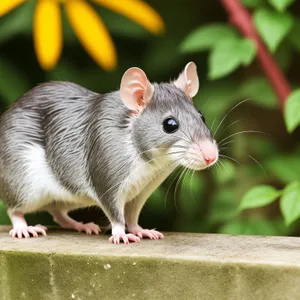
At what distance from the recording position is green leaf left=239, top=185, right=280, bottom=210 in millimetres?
2535

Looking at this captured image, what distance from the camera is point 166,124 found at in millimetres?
2250

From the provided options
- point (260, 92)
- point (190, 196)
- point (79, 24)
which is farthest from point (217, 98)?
point (79, 24)

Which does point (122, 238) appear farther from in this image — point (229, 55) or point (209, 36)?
point (209, 36)

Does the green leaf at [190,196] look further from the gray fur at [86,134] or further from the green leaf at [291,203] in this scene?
the gray fur at [86,134]

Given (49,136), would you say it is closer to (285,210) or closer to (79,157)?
(79,157)

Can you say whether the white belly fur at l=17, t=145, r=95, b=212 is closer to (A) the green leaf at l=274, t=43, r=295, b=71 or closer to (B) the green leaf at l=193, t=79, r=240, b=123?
(B) the green leaf at l=193, t=79, r=240, b=123

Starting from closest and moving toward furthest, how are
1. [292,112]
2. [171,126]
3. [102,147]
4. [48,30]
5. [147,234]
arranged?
1. [171,126]
2. [102,147]
3. [147,234]
4. [292,112]
5. [48,30]

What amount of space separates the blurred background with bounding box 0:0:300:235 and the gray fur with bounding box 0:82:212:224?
1.39 feet

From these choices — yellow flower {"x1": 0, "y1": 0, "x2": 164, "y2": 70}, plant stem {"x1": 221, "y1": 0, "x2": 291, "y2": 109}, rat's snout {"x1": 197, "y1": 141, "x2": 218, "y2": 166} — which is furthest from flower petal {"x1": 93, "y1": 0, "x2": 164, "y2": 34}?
rat's snout {"x1": 197, "y1": 141, "x2": 218, "y2": 166}

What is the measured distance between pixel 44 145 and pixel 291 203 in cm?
77

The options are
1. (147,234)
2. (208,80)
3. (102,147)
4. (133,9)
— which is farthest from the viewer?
(208,80)

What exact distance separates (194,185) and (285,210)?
2.38 ft

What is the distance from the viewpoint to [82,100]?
8.22 feet

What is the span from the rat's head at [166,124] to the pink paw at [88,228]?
427 mm
